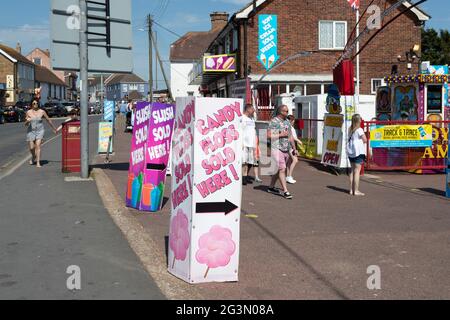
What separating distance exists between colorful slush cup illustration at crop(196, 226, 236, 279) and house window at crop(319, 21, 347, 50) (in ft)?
82.5

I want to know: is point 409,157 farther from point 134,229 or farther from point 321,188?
point 134,229

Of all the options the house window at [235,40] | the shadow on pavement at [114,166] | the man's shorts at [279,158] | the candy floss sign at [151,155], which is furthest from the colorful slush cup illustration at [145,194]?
the house window at [235,40]

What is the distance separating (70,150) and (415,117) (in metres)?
10.2

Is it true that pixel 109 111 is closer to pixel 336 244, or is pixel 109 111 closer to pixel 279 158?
pixel 279 158

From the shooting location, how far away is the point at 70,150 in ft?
42.6

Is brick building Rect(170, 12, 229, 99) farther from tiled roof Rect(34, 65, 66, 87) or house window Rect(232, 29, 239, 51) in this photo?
house window Rect(232, 29, 239, 51)

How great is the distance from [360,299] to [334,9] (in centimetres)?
A: 2638

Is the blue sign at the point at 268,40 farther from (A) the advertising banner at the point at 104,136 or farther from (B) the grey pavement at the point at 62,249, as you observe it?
(B) the grey pavement at the point at 62,249

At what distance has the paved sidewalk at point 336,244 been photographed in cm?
519

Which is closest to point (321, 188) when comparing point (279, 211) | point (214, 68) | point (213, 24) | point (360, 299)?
point (279, 211)

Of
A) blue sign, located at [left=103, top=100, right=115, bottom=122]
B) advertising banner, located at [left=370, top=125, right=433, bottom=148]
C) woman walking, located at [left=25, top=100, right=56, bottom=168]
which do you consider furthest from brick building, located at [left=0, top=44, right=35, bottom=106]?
advertising banner, located at [left=370, top=125, right=433, bottom=148]

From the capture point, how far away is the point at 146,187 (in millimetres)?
8836

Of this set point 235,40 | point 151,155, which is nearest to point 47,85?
point 235,40

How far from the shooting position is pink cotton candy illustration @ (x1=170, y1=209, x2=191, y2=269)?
213 inches
